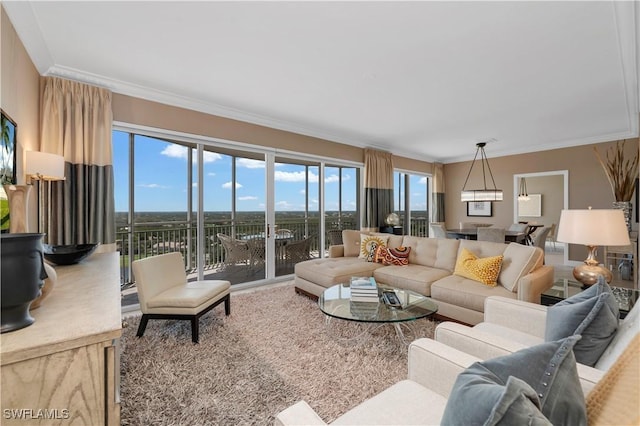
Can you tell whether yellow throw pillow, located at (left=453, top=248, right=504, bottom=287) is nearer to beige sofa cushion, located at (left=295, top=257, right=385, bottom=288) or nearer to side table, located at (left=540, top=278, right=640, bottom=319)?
side table, located at (left=540, top=278, right=640, bottom=319)

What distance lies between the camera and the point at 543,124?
4750 mm

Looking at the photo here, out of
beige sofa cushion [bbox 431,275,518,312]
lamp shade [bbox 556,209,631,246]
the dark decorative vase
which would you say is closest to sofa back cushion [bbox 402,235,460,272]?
beige sofa cushion [bbox 431,275,518,312]

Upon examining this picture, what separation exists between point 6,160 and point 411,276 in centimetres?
363

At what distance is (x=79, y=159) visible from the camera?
2.99 meters

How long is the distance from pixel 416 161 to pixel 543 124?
2971 mm

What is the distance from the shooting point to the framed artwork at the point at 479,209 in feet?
23.8

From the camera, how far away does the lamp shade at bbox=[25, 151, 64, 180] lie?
226cm

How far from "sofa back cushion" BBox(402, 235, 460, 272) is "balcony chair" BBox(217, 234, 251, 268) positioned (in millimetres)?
2516

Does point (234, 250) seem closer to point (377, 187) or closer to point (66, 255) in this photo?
point (66, 255)

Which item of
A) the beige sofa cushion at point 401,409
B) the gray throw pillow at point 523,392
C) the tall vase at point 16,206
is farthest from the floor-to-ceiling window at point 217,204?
the gray throw pillow at point 523,392

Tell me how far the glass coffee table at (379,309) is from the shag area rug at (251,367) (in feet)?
1.05

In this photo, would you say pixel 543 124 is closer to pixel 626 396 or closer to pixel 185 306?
pixel 626 396

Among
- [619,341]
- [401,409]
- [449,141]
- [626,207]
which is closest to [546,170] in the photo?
[626,207]

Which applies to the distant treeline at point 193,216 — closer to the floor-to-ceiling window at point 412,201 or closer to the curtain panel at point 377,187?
the curtain panel at point 377,187
